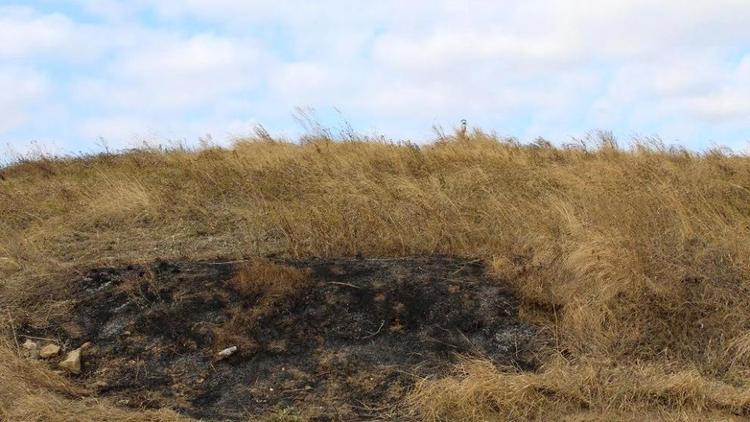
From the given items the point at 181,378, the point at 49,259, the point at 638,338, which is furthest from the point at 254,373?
the point at 49,259

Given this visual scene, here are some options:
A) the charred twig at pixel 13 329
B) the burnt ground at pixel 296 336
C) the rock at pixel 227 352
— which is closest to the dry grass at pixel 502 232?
the charred twig at pixel 13 329

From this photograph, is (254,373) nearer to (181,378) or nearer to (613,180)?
(181,378)

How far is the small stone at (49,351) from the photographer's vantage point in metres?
4.93

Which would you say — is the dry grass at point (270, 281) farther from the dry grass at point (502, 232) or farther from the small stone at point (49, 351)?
the small stone at point (49, 351)

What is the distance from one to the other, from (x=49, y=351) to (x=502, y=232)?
397 cm

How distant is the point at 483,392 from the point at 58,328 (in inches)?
129

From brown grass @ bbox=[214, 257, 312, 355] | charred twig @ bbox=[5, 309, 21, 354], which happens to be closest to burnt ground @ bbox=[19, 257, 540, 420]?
brown grass @ bbox=[214, 257, 312, 355]

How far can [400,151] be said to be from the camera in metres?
9.83

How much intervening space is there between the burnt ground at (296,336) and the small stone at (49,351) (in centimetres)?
7

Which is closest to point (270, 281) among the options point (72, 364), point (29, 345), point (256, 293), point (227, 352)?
point (256, 293)

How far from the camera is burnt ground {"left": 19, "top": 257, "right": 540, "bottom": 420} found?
441cm

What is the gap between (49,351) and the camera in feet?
16.2

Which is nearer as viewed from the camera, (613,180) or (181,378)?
(181,378)

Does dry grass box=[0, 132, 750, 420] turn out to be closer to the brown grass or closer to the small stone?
the small stone
